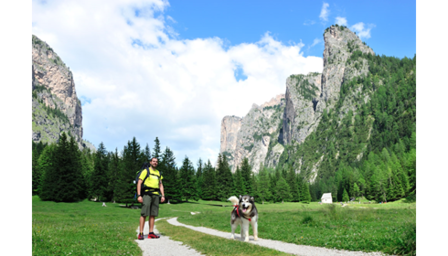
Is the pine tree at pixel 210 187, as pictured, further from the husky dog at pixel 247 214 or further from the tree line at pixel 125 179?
the husky dog at pixel 247 214

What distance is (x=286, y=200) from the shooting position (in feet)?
339

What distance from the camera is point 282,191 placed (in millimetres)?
100312

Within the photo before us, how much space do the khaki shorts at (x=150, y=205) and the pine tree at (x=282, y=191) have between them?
92971 mm

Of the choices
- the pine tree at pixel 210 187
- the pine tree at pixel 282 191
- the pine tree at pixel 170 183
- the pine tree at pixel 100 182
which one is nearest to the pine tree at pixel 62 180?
the pine tree at pixel 100 182

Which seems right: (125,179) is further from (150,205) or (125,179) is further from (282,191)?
(282,191)

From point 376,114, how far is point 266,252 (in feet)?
682

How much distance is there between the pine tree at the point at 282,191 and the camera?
99750 millimetres

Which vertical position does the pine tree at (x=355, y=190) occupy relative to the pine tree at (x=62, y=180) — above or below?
below

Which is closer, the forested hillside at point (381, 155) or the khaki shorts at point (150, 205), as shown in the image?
the khaki shorts at point (150, 205)

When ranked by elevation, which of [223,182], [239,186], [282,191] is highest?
[223,182]

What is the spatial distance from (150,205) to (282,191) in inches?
3733

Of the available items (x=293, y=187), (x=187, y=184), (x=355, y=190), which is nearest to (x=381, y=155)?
(x=355, y=190)

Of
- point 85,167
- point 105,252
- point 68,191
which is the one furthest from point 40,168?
point 105,252
